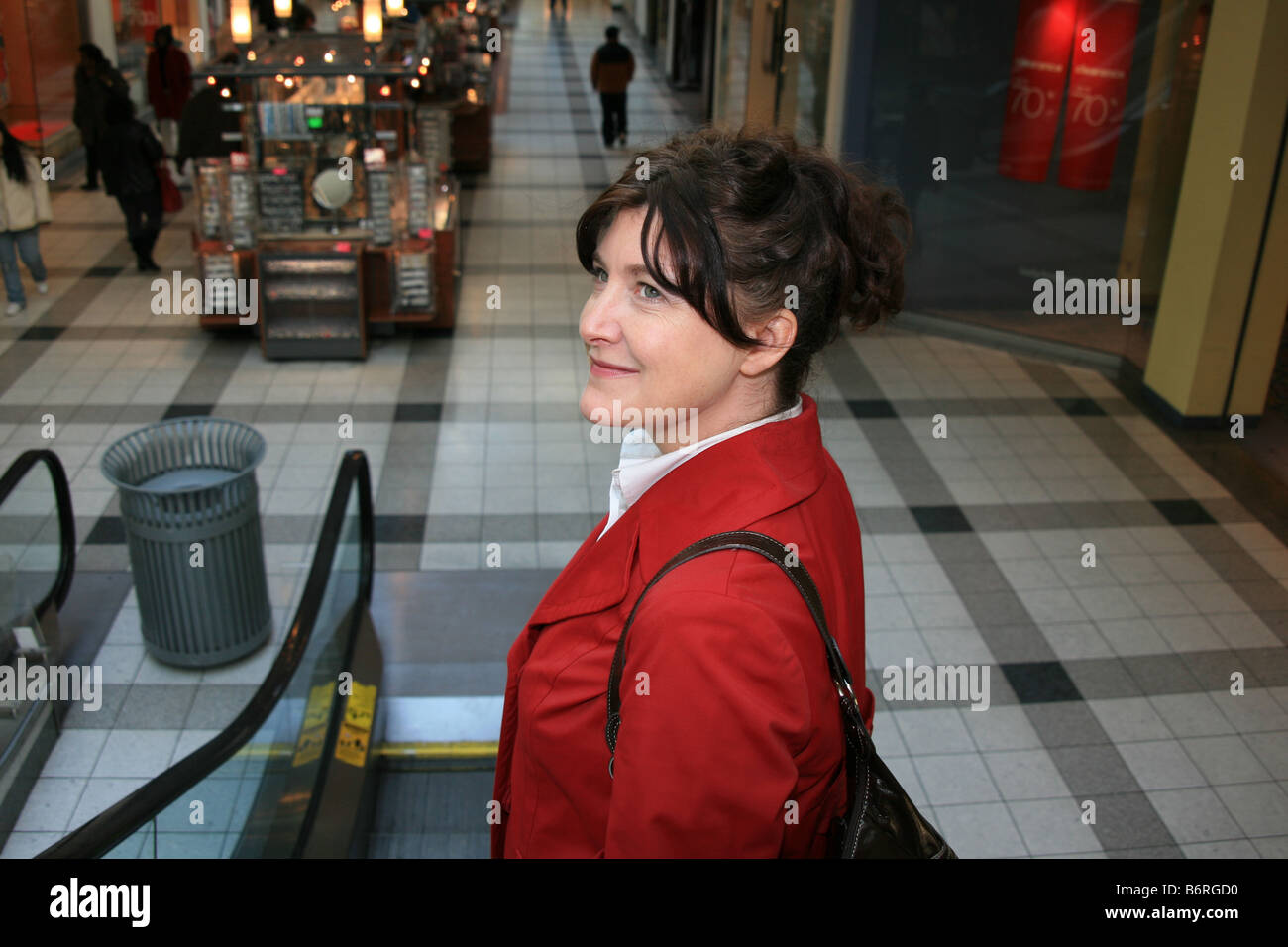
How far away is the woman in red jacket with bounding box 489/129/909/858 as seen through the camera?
120cm

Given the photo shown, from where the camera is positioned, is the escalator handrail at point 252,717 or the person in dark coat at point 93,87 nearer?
the escalator handrail at point 252,717

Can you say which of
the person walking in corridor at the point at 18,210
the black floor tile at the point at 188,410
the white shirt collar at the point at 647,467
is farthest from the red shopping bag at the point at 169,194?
the white shirt collar at the point at 647,467

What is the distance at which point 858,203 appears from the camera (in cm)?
147

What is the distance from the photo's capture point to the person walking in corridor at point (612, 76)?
45.6 feet

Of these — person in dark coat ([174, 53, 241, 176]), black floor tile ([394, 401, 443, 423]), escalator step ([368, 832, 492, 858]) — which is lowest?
escalator step ([368, 832, 492, 858])

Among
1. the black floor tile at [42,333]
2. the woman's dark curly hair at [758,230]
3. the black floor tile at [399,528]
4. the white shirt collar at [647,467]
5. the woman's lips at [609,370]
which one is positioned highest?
the woman's dark curly hair at [758,230]

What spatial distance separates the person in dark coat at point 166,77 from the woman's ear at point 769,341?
12.2m

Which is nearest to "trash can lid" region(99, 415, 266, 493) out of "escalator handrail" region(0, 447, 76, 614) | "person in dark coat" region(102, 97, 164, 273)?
"escalator handrail" region(0, 447, 76, 614)

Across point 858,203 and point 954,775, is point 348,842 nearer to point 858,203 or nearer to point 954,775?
point 954,775

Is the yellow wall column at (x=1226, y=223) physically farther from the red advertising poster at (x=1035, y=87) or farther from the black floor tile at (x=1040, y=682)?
the black floor tile at (x=1040, y=682)

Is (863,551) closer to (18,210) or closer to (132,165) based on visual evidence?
(18,210)

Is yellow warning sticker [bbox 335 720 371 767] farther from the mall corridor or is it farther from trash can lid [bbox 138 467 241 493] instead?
trash can lid [bbox 138 467 241 493]

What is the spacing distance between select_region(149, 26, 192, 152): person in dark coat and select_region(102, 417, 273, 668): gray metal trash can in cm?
879
